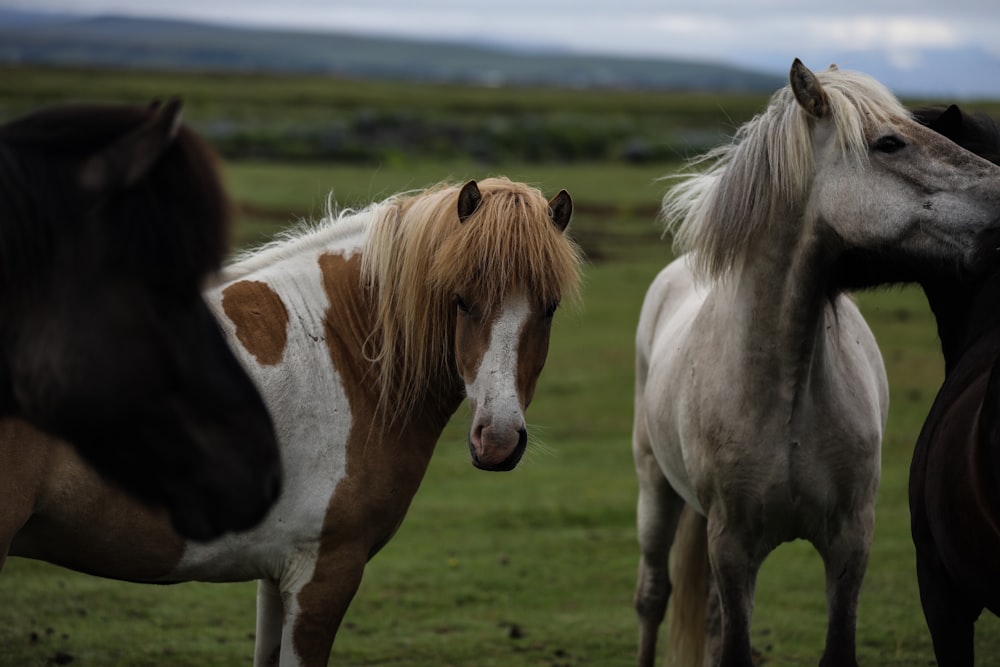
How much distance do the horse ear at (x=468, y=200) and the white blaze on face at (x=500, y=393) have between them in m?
0.41

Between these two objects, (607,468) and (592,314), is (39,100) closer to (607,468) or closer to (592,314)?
(592,314)

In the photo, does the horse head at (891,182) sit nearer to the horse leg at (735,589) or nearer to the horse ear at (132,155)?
the horse leg at (735,589)

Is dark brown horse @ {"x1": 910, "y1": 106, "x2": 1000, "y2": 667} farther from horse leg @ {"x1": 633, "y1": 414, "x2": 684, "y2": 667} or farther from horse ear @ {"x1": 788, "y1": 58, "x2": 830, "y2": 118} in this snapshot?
horse leg @ {"x1": 633, "y1": 414, "x2": 684, "y2": 667}

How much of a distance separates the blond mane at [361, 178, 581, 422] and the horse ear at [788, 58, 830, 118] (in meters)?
0.99

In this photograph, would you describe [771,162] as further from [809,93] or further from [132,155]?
[132,155]

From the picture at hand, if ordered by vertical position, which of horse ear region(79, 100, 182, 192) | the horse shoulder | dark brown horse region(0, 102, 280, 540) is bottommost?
the horse shoulder

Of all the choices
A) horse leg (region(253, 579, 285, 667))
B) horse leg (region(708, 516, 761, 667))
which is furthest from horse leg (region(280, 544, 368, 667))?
horse leg (region(708, 516, 761, 667))

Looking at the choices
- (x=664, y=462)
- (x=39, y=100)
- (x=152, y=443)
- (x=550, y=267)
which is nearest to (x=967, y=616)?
(x=664, y=462)

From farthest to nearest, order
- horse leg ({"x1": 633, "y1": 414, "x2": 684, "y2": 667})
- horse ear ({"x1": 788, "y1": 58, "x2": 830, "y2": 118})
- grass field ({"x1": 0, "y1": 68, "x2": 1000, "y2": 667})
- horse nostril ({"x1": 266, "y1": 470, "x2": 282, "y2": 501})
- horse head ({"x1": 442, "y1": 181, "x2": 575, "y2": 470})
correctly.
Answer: grass field ({"x1": 0, "y1": 68, "x2": 1000, "y2": 667}), horse leg ({"x1": 633, "y1": 414, "x2": 684, "y2": 667}), horse ear ({"x1": 788, "y1": 58, "x2": 830, "y2": 118}), horse head ({"x1": 442, "y1": 181, "x2": 575, "y2": 470}), horse nostril ({"x1": 266, "y1": 470, "x2": 282, "y2": 501})

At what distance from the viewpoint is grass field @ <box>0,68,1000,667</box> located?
6.17 m

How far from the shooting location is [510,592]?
7.53m

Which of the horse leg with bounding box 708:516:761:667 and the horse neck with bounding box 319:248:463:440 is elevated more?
the horse neck with bounding box 319:248:463:440

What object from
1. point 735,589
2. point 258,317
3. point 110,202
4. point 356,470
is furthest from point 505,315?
point 110,202

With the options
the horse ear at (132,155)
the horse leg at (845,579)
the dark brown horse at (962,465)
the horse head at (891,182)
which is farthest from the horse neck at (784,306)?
the horse ear at (132,155)
